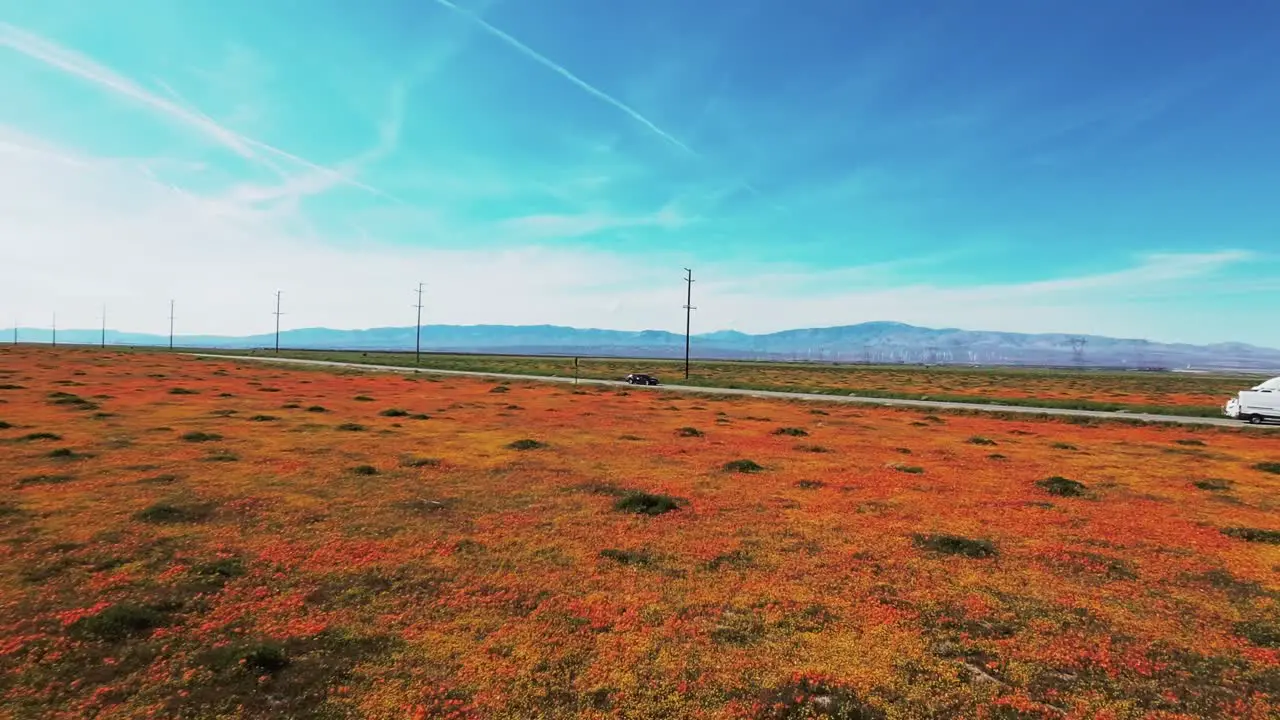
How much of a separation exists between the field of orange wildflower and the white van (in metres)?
24.8

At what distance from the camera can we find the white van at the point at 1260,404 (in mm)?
42688

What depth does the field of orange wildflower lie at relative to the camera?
805 cm

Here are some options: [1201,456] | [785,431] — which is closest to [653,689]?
[785,431]

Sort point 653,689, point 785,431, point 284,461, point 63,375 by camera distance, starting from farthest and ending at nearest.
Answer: point 63,375, point 785,431, point 284,461, point 653,689

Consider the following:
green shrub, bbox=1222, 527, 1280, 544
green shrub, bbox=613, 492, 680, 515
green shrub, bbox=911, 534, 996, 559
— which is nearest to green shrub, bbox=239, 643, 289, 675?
green shrub, bbox=613, 492, 680, 515

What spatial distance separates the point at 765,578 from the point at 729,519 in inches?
171

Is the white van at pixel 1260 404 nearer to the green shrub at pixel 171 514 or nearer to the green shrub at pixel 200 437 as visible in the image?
the green shrub at pixel 171 514

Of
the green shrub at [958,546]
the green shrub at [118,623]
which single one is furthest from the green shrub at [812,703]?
the green shrub at [118,623]

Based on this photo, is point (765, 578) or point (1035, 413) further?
point (1035, 413)

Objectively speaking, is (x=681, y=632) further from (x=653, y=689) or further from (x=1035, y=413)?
(x=1035, y=413)

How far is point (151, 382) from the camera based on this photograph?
55.5 m

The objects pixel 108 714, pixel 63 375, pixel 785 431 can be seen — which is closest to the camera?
pixel 108 714

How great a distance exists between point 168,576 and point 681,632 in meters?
10.4

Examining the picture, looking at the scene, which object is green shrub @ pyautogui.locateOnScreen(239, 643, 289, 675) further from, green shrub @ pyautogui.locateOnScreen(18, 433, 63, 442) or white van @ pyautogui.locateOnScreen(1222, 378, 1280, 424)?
white van @ pyautogui.locateOnScreen(1222, 378, 1280, 424)
